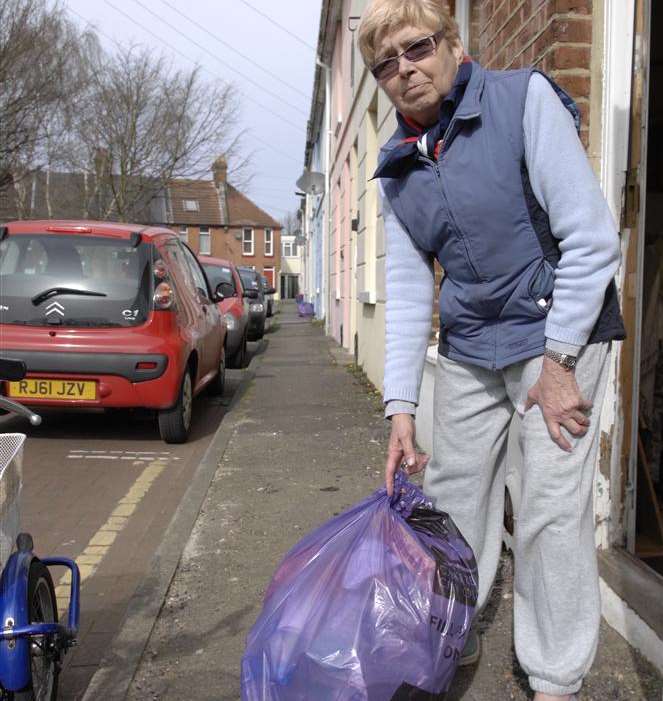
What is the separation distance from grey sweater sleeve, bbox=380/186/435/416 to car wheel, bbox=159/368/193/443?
4270 millimetres

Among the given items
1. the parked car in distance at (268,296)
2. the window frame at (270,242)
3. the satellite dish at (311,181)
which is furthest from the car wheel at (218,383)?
the window frame at (270,242)

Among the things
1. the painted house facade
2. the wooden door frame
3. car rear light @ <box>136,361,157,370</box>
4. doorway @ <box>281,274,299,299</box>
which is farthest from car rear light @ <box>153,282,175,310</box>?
doorway @ <box>281,274,299,299</box>

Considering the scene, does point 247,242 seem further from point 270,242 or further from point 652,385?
point 652,385

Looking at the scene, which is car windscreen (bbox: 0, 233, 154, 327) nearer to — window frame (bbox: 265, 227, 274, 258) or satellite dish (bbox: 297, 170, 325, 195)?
satellite dish (bbox: 297, 170, 325, 195)

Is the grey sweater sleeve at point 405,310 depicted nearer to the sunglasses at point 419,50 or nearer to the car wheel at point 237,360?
the sunglasses at point 419,50

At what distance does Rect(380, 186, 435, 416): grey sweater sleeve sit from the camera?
2.49 m

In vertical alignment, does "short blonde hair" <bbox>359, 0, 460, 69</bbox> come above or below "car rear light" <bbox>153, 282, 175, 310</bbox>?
above

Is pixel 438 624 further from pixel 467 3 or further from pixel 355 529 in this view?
pixel 467 3

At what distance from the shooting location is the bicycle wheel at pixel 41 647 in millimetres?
2191

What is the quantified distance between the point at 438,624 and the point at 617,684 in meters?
0.86

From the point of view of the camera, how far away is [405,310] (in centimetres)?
257

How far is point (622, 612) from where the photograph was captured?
2.79m

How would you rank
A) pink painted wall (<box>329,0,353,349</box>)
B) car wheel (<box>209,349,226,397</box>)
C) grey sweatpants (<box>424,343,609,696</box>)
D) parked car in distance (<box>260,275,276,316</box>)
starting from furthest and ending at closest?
parked car in distance (<box>260,275,276,316</box>) → pink painted wall (<box>329,0,353,349</box>) → car wheel (<box>209,349,226,397</box>) → grey sweatpants (<box>424,343,609,696</box>)

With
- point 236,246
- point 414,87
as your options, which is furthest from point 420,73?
point 236,246
